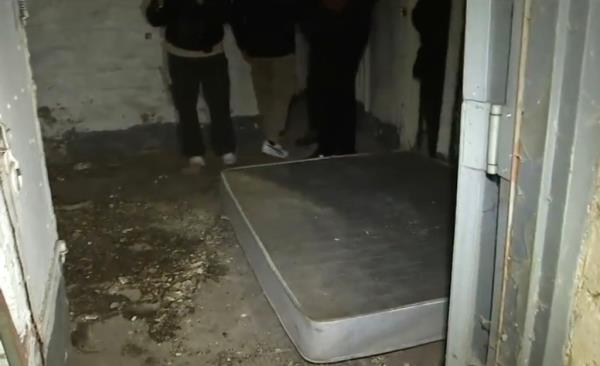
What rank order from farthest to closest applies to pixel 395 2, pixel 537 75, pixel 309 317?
pixel 395 2, pixel 309 317, pixel 537 75

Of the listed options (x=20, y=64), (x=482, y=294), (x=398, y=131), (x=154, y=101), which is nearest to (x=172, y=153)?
(x=154, y=101)

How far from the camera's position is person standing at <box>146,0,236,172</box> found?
11.2 ft

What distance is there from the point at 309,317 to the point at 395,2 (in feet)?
7.68

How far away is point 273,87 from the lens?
3.67 metres

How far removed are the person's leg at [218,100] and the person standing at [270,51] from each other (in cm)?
18

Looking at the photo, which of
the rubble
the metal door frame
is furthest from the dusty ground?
the metal door frame

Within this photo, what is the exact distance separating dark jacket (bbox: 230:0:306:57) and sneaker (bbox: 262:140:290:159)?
55 cm

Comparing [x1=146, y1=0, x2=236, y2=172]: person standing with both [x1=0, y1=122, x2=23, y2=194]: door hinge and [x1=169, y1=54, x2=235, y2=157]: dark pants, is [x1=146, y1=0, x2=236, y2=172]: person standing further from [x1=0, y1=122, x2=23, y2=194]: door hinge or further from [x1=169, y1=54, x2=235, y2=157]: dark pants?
[x1=0, y1=122, x2=23, y2=194]: door hinge

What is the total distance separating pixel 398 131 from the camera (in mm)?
3703

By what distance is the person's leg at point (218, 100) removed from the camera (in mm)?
3582

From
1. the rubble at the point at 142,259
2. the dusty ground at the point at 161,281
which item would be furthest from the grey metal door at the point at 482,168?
the rubble at the point at 142,259

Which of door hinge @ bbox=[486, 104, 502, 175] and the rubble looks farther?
the rubble

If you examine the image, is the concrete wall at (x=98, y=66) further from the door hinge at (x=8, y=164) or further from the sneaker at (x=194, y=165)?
the door hinge at (x=8, y=164)

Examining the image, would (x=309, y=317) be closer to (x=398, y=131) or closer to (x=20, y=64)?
(x=20, y=64)
